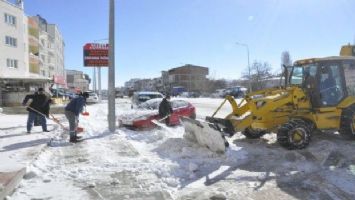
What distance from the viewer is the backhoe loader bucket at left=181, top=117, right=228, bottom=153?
35.3 ft

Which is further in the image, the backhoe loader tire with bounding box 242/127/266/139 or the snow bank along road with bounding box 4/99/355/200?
the backhoe loader tire with bounding box 242/127/266/139

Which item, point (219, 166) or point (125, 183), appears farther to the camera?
point (219, 166)

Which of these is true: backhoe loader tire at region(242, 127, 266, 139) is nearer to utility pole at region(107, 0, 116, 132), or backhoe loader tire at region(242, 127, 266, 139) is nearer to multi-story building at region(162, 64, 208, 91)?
utility pole at region(107, 0, 116, 132)

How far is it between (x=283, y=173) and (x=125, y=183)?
3.35 m

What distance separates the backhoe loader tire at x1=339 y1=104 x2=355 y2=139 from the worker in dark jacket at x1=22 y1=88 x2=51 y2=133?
1005 cm

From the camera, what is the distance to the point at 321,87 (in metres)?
12.5

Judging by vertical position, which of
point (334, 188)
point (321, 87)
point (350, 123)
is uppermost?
point (321, 87)

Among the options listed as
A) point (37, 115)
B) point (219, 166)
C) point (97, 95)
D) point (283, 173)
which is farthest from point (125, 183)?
point (97, 95)

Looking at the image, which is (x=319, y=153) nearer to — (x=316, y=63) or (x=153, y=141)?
(x=316, y=63)

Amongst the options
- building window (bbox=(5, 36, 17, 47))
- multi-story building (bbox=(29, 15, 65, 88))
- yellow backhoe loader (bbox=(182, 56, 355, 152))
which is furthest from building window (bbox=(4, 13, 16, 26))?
yellow backhoe loader (bbox=(182, 56, 355, 152))

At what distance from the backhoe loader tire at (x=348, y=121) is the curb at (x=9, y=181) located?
28.4 feet

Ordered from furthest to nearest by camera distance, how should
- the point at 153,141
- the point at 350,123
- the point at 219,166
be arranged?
the point at 153,141 < the point at 350,123 < the point at 219,166

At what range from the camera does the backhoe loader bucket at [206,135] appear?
10.8m

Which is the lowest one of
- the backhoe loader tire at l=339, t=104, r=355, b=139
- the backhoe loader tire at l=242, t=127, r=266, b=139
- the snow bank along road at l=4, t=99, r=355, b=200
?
the snow bank along road at l=4, t=99, r=355, b=200
